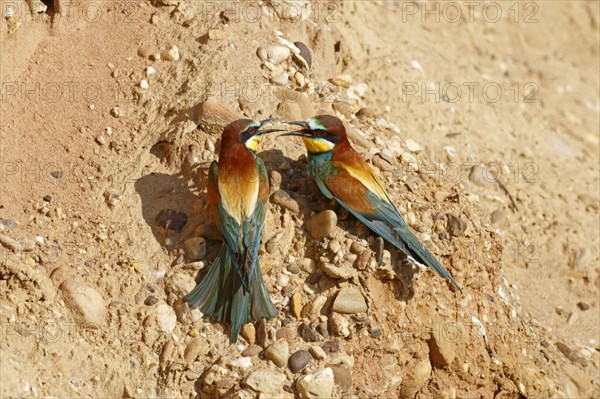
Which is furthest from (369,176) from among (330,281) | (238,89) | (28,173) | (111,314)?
(28,173)

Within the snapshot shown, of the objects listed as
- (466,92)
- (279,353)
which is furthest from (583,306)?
(279,353)

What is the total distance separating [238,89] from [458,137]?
1615 millimetres

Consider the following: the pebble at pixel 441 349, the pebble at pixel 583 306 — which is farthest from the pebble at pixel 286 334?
the pebble at pixel 583 306

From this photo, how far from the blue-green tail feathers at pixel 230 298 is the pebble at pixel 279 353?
0.14m

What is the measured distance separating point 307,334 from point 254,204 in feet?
2.11

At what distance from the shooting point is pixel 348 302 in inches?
159

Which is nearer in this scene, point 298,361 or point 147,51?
point 298,361

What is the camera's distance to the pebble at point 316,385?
3.82 meters

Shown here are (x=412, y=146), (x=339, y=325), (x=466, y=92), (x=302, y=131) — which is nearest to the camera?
(x=339, y=325)

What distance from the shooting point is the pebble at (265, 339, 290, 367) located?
153 inches

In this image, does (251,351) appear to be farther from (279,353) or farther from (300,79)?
(300,79)

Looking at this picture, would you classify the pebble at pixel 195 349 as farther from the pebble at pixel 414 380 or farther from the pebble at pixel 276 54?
the pebble at pixel 276 54

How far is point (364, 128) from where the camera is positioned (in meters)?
4.79

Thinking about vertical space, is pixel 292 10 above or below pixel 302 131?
above
